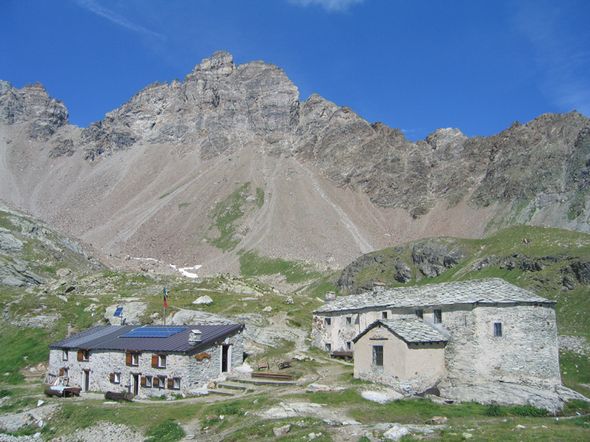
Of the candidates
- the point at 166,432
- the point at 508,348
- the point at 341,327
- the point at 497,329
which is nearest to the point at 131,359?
the point at 166,432

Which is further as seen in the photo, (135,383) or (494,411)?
(135,383)

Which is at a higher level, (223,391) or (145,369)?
(145,369)

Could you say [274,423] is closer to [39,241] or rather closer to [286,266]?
[39,241]

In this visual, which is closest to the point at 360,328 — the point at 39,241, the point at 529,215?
the point at 39,241

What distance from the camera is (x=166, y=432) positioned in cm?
3409

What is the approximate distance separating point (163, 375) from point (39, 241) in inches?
3322

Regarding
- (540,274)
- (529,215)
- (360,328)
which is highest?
(529,215)

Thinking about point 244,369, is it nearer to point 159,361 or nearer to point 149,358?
point 159,361

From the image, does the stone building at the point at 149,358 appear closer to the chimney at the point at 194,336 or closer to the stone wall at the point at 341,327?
the chimney at the point at 194,336

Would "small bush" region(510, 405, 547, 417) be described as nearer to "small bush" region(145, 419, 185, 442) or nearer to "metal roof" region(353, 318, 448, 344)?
"metal roof" region(353, 318, 448, 344)

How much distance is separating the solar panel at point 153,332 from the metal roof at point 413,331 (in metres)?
17.3

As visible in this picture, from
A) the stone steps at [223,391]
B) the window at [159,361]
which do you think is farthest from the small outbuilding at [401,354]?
the window at [159,361]

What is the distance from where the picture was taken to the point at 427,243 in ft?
430

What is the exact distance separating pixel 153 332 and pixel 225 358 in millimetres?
7509
